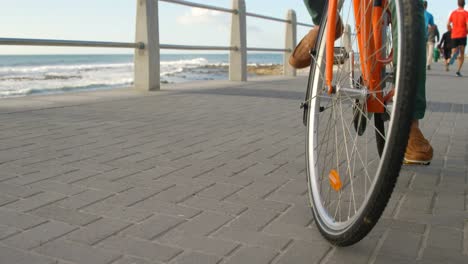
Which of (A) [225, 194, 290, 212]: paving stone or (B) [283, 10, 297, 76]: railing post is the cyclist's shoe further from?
(B) [283, 10, 297, 76]: railing post

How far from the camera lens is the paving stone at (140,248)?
1.70 m

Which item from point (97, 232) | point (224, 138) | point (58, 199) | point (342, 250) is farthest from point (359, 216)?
point (224, 138)

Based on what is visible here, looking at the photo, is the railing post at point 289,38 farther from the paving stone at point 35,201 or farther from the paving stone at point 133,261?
the paving stone at point 133,261

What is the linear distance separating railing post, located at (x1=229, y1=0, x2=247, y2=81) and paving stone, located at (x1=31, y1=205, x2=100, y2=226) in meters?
7.71

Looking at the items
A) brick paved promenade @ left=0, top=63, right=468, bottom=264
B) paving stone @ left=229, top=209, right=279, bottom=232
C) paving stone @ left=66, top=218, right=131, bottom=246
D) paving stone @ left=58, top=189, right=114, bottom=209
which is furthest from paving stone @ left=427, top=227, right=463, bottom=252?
paving stone @ left=58, top=189, right=114, bottom=209

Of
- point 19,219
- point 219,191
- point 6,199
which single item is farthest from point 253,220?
point 6,199

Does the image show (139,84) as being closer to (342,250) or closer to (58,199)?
(58,199)

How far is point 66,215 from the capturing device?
2.07 meters

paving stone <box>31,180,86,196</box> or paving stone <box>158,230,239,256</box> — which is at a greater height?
paving stone <box>31,180,86,196</box>

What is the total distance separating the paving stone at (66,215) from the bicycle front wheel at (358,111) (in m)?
0.86

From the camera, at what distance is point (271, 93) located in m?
7.46

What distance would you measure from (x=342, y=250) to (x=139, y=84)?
231 inches

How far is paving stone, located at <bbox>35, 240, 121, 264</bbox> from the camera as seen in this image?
166cm

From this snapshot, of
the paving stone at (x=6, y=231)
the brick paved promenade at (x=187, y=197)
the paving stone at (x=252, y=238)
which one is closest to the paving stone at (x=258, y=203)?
the brick paved promenade at (x=187, y=197)
